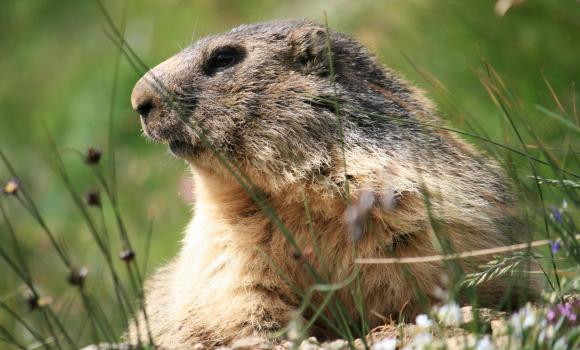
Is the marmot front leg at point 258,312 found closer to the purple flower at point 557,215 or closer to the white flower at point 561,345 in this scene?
the purple flower at point 557,215

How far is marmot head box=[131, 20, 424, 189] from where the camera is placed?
4.55 meters

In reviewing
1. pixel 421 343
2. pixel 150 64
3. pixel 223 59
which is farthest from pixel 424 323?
pixel 150 64

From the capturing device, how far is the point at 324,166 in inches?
177

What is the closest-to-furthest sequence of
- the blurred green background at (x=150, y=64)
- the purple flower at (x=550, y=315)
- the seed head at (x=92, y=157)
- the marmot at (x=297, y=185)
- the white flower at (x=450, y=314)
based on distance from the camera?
the white flower at (x=450, y=314) < the purple flower at (x=550, y=315) < the seed head at (x=92, y=157) < the marmot at (x=297, y=185) < the blurred green background at (x=150, y=64)

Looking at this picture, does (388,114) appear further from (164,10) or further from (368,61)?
(164,10)

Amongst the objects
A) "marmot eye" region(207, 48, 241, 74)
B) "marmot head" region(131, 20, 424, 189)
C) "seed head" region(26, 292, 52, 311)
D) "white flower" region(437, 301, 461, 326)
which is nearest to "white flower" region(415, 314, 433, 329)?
"white flower" region(437, 301, 461, 326)

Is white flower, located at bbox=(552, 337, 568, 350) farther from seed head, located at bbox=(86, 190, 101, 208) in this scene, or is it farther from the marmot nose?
the marmot nose

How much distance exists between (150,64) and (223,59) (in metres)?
4.44

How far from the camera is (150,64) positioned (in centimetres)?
928

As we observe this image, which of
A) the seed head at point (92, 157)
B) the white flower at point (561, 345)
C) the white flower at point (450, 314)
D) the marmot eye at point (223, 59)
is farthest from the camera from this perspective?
the marmot eye at point (223, 59)

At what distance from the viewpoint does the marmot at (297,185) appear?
4277 millimetres

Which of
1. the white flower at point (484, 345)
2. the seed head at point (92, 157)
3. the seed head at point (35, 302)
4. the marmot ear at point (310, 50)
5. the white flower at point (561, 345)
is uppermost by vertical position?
the seed head at point (92, 157)

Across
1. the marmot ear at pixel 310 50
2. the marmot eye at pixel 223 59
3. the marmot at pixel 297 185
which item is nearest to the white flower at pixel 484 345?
the marmot at pixel 297 185

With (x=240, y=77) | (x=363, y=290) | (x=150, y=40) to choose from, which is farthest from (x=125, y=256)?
(x=150, y=40)
